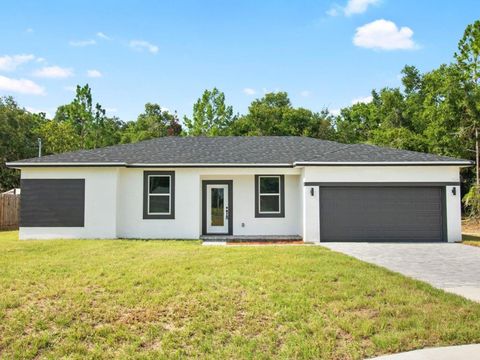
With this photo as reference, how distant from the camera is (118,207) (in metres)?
14.6

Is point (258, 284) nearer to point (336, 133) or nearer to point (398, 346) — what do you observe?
point (398, 346)

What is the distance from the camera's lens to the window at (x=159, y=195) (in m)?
14.7

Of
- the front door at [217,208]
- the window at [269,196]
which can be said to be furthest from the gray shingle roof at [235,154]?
the front door at [217,208]

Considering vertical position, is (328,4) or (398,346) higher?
(328,4)

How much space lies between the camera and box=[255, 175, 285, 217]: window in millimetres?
15438

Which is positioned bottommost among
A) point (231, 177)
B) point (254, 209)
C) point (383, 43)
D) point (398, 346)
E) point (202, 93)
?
point (398, 346)

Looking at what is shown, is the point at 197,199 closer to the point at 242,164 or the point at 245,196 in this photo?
the point at 245,196

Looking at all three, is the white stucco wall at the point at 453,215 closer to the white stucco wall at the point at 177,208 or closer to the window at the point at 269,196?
the white stucco wall at the point at 177,208

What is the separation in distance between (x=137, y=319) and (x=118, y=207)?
9.96 metres

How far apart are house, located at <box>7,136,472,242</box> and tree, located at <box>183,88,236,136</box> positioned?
895 inches

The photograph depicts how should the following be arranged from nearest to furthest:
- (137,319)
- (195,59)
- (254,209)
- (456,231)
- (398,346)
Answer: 1. (398,346)
2. (137,319)
3. (456,231)
4. (254,209)
5. (195,59)

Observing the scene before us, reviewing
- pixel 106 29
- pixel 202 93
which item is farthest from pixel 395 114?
pixel 106 29

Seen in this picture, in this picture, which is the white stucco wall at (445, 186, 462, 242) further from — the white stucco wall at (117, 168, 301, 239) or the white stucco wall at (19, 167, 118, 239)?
the white stucco wall at (19, 167, 118, 239)

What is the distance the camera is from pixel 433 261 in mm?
9703
